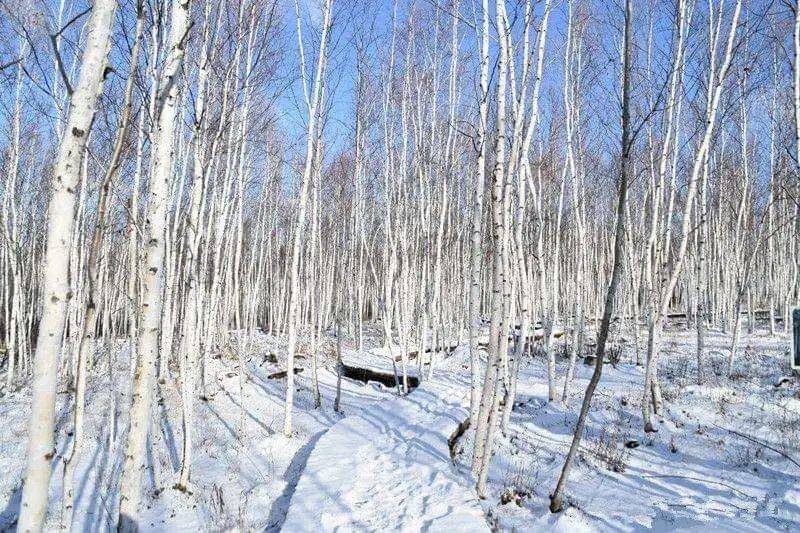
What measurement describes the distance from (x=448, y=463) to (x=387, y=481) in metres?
0.95

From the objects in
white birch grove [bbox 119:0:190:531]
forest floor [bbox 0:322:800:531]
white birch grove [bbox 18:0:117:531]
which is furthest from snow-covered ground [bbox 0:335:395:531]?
white birch grove [bbox 18:0:117:531]

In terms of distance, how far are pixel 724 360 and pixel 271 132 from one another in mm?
14295

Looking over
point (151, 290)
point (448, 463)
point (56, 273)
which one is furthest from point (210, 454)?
point (56, 273)

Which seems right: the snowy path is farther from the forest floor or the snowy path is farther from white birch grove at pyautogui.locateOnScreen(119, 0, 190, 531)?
white birch grove at pyautogui.locateOnScreen(119, 0, 190, 531)

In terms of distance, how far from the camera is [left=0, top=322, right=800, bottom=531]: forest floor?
4.78 meters

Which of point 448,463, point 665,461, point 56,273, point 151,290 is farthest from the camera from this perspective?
point 665,461

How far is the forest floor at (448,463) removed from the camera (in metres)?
4.78

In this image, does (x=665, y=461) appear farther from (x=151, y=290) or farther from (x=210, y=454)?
(x=210, y=454)

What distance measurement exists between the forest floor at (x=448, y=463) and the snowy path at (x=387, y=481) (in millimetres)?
24

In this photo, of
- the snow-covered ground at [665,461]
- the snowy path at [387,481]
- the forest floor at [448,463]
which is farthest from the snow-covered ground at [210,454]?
the snow-covered ground at [665,461]

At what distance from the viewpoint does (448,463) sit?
6125mm

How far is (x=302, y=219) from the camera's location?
8.03 metres

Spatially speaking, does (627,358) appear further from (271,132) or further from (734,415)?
(271,132)

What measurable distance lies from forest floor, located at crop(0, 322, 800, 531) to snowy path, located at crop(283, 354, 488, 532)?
0.02 meters
